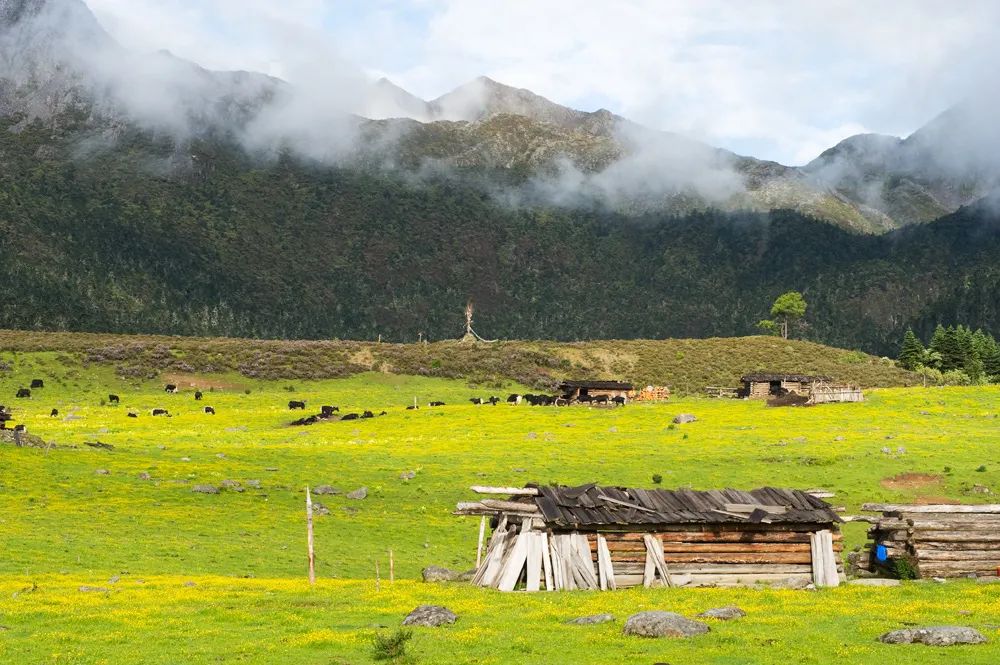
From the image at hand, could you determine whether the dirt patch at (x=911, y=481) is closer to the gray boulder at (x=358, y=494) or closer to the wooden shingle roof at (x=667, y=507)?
the wooden shingle roof at (x=667, y=507)

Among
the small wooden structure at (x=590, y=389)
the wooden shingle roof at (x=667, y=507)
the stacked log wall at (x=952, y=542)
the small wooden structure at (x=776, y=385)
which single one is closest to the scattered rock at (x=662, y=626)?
the wooden shingle roof at (x=667, y=507)

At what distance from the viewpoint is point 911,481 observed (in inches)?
2004

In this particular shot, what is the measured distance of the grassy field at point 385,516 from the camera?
21141mm

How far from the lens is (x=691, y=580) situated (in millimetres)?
30609

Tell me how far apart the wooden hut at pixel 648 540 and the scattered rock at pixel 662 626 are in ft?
25.4

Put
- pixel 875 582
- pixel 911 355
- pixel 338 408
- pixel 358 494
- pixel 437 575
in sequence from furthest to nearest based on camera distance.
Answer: pixel 911 355 < pixel 338 408 < pixel 358 494 < pixel 437 575 < pixel 875 582

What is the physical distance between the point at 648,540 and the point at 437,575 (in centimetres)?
695

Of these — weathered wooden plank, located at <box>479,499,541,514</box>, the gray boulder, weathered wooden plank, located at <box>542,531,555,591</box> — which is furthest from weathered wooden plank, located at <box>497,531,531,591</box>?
the gray boulder

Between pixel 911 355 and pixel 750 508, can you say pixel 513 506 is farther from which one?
pixel 911 355

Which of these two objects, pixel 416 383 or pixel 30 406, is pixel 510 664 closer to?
pixel 30 406

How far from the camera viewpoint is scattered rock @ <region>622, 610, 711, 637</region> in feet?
68.9

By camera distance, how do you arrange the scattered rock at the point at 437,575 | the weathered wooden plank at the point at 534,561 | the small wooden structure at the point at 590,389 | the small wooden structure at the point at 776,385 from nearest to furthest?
the weathered wooden plank at the point at 534,561 → the scattered rock at the point at 437,575 → the small wooden structure at the point at 590,389 → the small wooden structure at the point at 776,385

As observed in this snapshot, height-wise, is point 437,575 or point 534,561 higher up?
point 534,561

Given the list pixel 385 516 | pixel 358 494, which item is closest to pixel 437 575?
pixel 385 516
